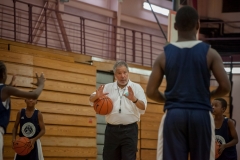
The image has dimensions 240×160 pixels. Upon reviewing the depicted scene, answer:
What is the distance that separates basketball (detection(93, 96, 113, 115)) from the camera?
6255 mm

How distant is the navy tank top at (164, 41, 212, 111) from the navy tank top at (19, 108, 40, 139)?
4982 mm

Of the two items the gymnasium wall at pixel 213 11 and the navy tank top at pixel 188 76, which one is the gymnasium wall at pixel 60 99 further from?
the gymnasium wall at pixel 213 11

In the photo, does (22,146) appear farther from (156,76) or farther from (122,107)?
(156,76)

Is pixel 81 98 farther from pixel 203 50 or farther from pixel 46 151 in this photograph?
pixel 203 50

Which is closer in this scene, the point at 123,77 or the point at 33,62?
the point at 123,77

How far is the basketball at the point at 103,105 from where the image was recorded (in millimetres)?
6255

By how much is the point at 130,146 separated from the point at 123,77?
3.06ft

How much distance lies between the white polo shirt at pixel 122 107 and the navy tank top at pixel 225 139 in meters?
1.26

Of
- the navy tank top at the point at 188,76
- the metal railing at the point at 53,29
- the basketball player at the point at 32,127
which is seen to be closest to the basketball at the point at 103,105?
the basketball player at the point at 32,127

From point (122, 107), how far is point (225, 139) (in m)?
1.65

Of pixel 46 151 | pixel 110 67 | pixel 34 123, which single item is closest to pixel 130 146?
pixel 34 123

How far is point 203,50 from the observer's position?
11.7 feet

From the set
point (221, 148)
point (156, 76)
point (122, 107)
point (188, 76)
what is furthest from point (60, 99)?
point (188, 76)

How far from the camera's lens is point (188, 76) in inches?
139
